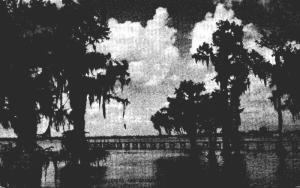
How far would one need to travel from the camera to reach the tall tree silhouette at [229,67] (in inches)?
1352

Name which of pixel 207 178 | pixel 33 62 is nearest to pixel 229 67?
pixel 207 178

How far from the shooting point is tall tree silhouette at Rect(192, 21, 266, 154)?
1352 inches

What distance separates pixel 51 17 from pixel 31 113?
359 cm

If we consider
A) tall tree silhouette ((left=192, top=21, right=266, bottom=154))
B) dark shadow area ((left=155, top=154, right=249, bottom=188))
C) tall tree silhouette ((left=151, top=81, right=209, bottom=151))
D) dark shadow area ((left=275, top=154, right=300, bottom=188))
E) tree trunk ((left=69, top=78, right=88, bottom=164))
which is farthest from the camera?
tall tree silhouette ((left=151, top=81, right=209, bottom=151))

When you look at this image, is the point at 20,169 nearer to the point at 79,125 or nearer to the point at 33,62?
the point at 33,62

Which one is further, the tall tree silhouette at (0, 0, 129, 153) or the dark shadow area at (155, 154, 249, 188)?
the dark shadow area at (155, 154, 249, 188)

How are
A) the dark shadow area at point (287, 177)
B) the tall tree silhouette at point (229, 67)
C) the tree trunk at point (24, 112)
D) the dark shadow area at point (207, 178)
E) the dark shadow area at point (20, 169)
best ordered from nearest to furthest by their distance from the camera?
the dark shadow area at point (20, 169) < the tree trunk at point (24, 112) < the dark shadow area at point (287, 177) < the dark shadow area at point (207, 178) < the tall tree silhouette at point (229, 67)

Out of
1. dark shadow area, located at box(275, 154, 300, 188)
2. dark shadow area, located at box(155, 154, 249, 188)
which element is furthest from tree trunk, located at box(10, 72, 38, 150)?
dark shadow area, located at box(275, 154, 300, 188)

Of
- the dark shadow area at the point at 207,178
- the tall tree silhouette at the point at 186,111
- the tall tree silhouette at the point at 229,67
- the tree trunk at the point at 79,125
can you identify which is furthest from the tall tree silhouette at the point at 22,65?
the tall tree silhouette at the point at 186,111

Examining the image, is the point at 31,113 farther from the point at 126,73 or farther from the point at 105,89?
the point at 126,73

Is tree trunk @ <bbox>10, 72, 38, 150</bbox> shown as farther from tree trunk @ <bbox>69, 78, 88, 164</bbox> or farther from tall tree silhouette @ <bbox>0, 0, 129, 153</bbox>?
tree trunk @ <bbox>69, 78, 88, 164</bbox>

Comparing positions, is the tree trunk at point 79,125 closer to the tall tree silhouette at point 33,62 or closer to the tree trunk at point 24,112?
the tall tree silhouette at point 33,62

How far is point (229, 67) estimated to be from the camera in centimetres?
3512

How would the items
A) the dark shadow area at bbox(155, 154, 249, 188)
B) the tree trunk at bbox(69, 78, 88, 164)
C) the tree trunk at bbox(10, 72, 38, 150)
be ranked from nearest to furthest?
the tree trunk at bbox(10, 72, 38, 150), the tree trunk at bbox(69, 78, 88, 164), the dark shadow area at bbox(155, 154, 249, 188)
